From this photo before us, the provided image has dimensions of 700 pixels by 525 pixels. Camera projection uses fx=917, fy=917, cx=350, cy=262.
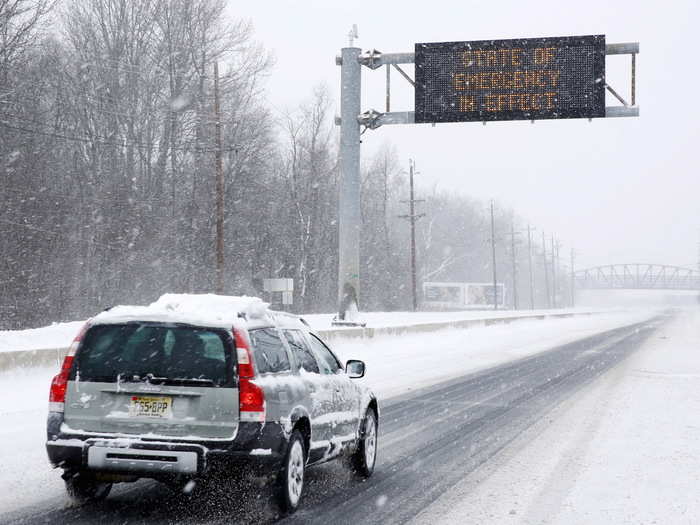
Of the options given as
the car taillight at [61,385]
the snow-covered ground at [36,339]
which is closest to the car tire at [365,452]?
the car taillight at [61,385]

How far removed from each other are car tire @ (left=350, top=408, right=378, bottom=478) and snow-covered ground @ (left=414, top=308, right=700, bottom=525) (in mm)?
991

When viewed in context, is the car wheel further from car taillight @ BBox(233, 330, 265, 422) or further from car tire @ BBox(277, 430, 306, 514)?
car tire @ BBox(277, 430, 306, 514)

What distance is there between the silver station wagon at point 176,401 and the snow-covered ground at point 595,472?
134 centimetres

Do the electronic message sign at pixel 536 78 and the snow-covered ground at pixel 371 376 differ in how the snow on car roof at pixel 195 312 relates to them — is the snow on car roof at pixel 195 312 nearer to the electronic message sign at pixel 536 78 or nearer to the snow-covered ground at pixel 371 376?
the snow-covered ground at pixel 371 376

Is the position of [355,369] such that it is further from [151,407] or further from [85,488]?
[85,488]

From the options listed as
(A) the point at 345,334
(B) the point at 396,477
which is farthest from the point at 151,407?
(A) the point at 345,334

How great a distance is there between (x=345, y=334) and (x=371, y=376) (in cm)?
588

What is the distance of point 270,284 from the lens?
4734 cm

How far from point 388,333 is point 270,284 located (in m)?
16.5

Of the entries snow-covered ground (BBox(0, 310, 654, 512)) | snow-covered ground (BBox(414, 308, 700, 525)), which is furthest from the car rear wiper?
snow-covered ground (BBox(414, 308, 700, 525))

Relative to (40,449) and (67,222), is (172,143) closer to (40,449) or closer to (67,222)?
(67,222)

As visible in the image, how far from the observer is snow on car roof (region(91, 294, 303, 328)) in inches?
261

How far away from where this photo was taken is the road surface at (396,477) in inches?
267

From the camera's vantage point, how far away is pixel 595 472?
29.3ft
